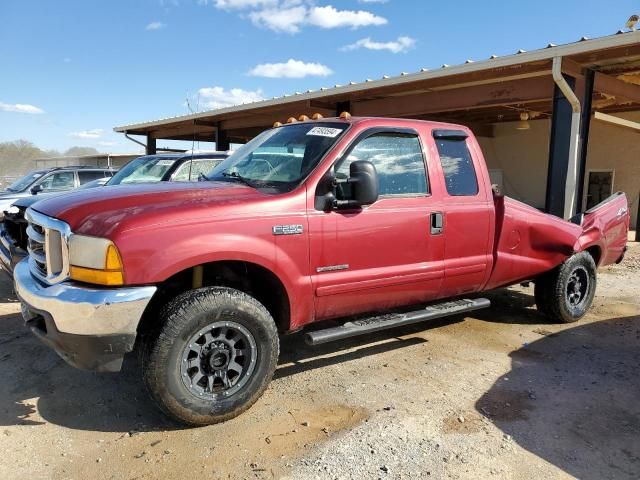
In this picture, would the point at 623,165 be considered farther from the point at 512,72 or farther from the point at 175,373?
the point at 175,373

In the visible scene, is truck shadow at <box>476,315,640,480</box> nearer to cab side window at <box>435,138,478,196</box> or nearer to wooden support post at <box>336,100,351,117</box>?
cab side window at <box>435,138,478,196</box>

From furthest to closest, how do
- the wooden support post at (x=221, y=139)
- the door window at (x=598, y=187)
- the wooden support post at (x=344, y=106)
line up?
the wooden support post at (x=221, y=139) < the door window at (x=598, y=187) < the wooden support post at (x=344, y=106)

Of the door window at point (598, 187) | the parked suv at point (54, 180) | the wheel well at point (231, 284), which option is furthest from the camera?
the door window at point (598, 187)

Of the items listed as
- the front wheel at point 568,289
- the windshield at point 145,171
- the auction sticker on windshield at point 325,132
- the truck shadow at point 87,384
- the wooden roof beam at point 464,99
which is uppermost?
the wooden roof beam at point 464,99

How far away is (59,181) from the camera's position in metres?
10.3

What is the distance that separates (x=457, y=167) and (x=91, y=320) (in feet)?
10.3

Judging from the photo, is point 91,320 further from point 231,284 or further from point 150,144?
point 150,144

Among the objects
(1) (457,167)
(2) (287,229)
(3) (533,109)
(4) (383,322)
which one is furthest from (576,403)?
(3) (533,109)

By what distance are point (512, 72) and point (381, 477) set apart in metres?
8.67

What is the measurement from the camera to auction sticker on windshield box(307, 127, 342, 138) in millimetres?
3868

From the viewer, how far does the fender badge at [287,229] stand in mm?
3334

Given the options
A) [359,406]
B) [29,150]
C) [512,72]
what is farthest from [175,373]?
[29,150]

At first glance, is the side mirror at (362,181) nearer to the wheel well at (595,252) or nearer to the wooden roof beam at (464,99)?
the wheel well at (595,252)

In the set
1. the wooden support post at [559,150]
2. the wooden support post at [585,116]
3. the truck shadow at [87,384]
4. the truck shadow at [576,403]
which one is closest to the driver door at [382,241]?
the truck shadow at [87,384]
